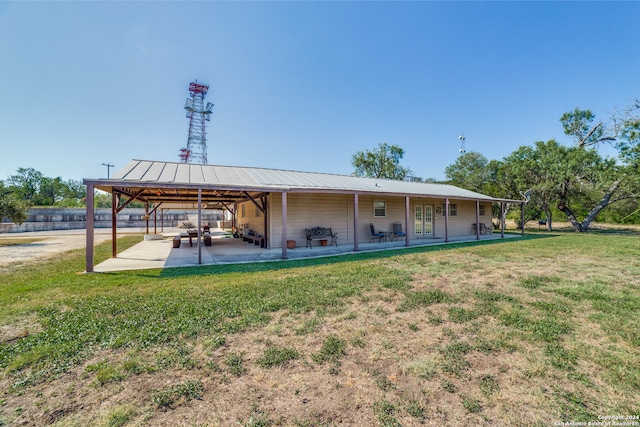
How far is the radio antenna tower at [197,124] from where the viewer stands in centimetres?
3547

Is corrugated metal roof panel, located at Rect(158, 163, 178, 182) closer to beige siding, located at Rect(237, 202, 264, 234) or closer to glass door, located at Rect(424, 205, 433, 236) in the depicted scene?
beige siding, located at Rect(237, 202, 264, 234)

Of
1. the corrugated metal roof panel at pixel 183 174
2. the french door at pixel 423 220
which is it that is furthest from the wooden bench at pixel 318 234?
the french door at pixel 423 220

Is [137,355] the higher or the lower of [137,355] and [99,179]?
the lower

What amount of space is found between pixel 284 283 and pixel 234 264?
283 centimetres

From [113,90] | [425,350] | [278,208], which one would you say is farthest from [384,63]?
[425,350]

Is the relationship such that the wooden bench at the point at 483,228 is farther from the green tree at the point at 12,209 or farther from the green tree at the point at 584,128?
the green tree at the point at 12,209

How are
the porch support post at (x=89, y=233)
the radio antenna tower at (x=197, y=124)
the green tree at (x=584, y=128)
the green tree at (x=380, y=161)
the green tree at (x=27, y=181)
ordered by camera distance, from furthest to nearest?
1. the green tree at (x=27, y=181)
2. the radio antenna tower at (x=197, y=124)
3. the green tree at (x=380, y=161)
4. the green tree at (x=584, y=128)
5. the porch support post at (x=89, y=233)

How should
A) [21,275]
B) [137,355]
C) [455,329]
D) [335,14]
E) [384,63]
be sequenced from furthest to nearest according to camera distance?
1. [384,63]
2. [335,14]
3. [21,275]
4. [455,329]
5. [137,355]

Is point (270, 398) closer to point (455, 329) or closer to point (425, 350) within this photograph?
point (425, 350)

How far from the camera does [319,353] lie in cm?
266

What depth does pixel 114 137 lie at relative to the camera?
21.5 m

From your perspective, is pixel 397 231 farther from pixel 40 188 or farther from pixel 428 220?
pixel 40 188

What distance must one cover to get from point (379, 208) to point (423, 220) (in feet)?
11.4

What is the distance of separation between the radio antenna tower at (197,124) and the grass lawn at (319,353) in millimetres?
34536
